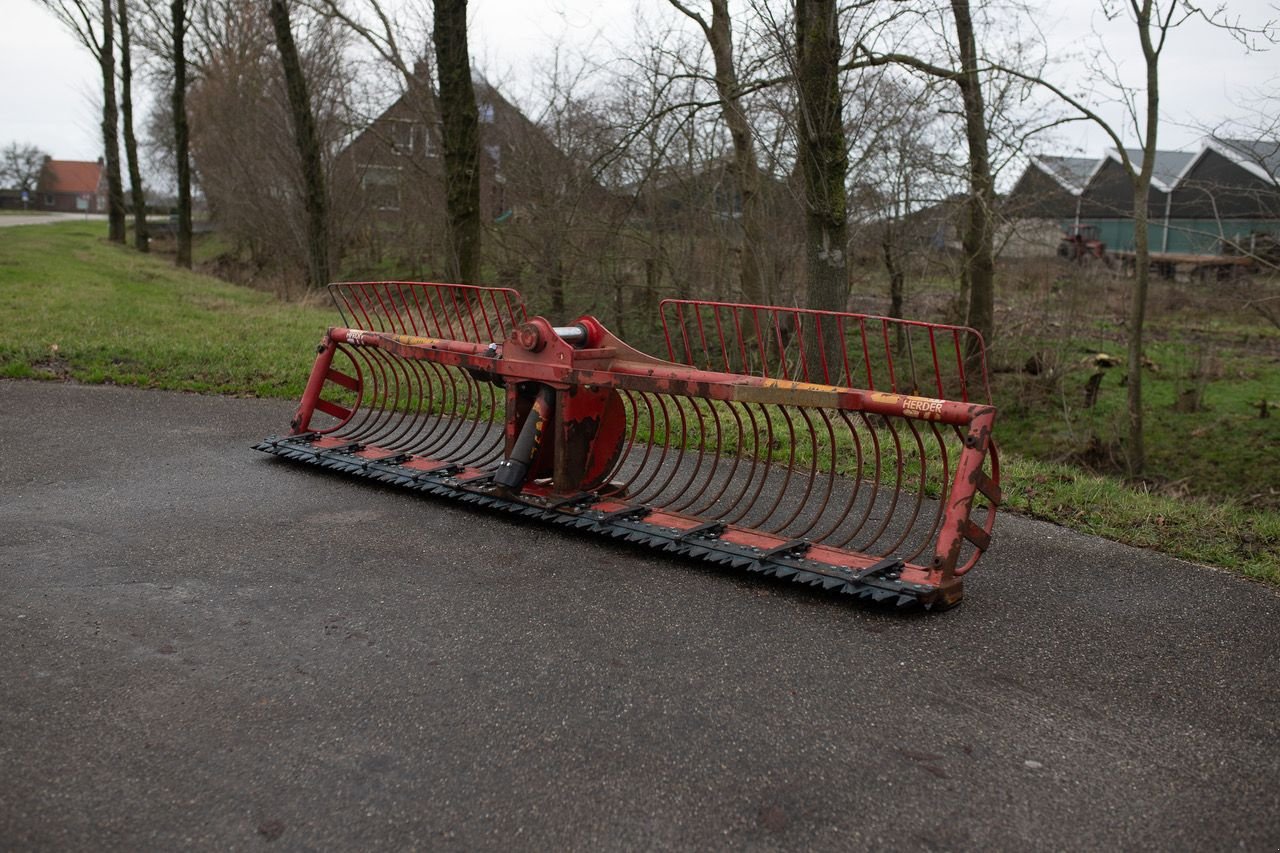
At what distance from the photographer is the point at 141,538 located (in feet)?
16.3

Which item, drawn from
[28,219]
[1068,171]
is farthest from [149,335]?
[28,219]

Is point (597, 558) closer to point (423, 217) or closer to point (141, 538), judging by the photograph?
point (141, 538)

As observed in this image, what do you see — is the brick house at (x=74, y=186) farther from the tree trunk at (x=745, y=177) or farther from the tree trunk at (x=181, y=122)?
the tree trunk at (x=745, y=177)

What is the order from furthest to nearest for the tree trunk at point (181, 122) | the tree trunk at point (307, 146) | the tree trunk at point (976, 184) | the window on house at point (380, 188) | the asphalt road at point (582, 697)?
1. the tree trunk at point (181, 122)
2. the window on house at point (380, 188)
3. the tree trunk at point (307, 146)
4. the tree trunk at point (976, 184)
5. the asphalt road at point (582, 697)

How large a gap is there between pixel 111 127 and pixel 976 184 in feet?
83.1

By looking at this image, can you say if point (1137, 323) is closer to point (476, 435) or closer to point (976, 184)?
point (976, 184)

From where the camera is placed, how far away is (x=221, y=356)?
988cm

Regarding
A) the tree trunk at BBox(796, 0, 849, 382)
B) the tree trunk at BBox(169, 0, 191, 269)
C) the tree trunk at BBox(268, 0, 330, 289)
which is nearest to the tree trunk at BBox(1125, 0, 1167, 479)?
the tree trunk at BBox(796, 0, 849, 382)

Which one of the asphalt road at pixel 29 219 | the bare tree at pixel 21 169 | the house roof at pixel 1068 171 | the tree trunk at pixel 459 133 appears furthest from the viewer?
the bare tree at pixel 21 169

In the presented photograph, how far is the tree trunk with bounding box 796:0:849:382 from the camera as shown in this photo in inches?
360

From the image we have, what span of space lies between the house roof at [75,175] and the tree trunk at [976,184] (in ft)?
357

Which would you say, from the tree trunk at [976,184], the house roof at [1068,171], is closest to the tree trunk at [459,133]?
the tree trunk at [976,184]

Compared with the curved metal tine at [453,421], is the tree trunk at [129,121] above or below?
above

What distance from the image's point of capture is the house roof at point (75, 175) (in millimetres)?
107125
